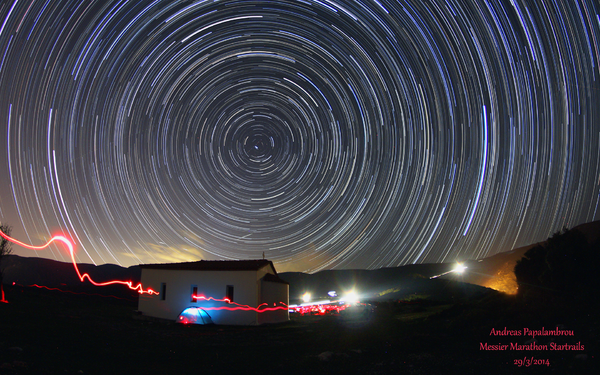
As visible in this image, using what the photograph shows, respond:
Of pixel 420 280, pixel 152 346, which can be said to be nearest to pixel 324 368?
pixel 152 346

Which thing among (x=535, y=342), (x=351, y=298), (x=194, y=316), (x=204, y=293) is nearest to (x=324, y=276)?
(x=351, y=298)

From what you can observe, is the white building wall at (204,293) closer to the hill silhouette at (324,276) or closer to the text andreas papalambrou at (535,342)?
the text andreas papalambrou at (535,342)

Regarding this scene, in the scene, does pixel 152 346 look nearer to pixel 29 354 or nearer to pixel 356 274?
pixel 29 354

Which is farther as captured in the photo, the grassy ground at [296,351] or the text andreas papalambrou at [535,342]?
the text andreas papalambrou at [535,342]

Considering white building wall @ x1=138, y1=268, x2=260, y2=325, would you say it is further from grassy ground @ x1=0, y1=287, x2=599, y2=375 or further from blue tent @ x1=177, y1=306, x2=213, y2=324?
grassy ground @ x1=0, y1=287, x2=599, y2=375

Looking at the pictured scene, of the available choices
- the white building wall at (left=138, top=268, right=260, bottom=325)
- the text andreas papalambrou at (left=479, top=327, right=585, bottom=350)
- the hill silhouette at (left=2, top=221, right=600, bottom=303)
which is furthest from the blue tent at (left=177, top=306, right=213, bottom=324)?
the hill silhouette at (left=2, top=221, right=600, bottom=303)

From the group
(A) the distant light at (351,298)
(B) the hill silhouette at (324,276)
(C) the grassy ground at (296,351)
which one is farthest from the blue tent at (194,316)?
(A) the distant light at (351,298)
